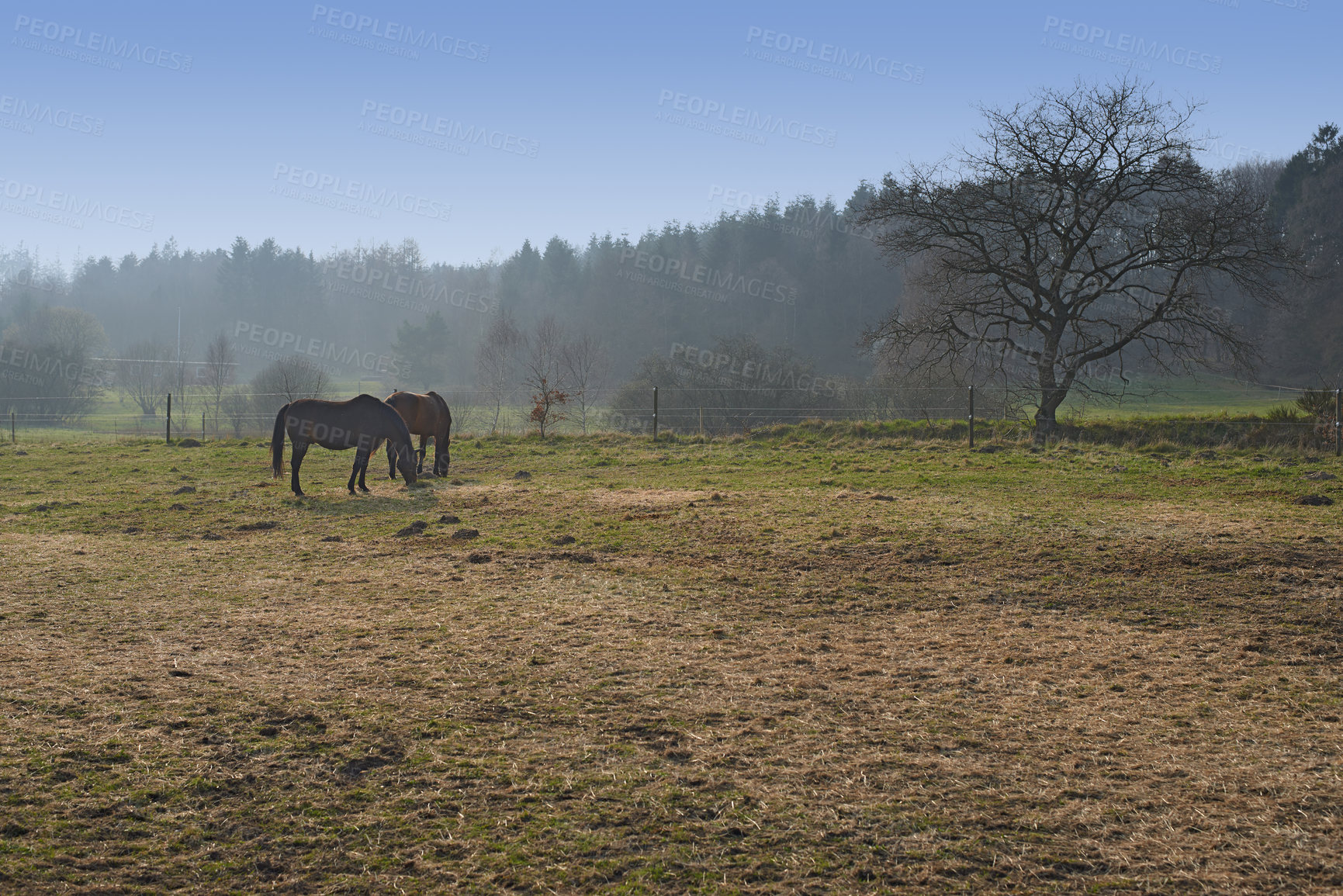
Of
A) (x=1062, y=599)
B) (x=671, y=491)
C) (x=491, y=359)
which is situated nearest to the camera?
(x=1062, y=599)

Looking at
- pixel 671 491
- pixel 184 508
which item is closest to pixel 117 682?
pixel 184 508

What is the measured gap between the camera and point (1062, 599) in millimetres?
6109

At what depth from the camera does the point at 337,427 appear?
1174 cm

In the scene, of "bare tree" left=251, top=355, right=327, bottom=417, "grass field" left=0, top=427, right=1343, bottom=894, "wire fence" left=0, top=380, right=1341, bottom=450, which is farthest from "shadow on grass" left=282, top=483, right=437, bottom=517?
"bare tree" left=251, top=355, right=327, bottom=417

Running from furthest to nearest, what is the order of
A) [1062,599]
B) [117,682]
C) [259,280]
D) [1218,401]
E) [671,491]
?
[259,280] → [1218,401] → [671,491] → [1062,599] → [117,682]

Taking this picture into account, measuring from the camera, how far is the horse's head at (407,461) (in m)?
12.4

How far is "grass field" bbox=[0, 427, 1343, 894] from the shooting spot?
2758 mm

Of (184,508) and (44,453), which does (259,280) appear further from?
Result: (184,508)

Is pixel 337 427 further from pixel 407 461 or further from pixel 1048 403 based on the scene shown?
pixel 1048 403

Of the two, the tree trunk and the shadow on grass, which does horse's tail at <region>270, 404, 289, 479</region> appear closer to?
the shadow on grass

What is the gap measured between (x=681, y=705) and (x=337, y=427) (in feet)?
29.9

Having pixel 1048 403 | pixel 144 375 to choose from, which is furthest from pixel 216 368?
pixel 1048 403

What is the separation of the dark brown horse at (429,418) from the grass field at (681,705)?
4.57 m

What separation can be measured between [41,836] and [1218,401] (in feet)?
130
